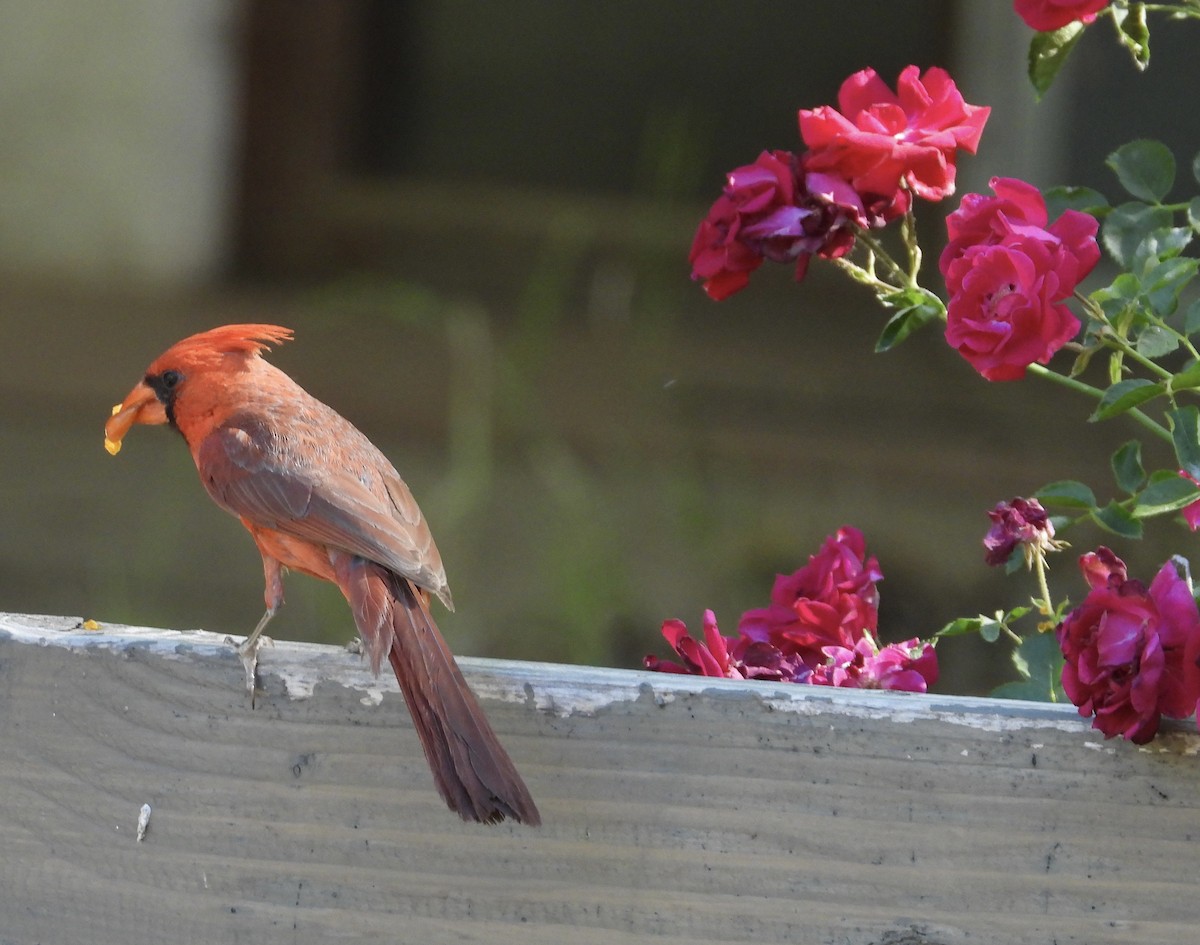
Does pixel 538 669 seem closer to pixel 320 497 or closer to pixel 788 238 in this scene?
pixel 788 238

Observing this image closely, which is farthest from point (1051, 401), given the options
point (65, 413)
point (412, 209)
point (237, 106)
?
point (65, 413)

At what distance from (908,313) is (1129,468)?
234mm

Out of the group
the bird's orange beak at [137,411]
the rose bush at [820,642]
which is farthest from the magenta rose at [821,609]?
the bird's orange beak at [137,411]

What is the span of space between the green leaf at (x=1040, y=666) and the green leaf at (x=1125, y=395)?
28 cm

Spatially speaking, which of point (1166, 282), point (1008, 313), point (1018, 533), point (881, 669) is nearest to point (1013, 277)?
point (1008, 313)

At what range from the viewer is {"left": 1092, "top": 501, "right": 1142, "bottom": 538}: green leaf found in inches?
52.4

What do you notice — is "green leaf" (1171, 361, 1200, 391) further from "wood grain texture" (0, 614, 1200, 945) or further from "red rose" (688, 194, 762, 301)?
"red rose" (688, 194, 762, 301)

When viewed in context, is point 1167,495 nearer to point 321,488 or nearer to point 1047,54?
point 1047,54

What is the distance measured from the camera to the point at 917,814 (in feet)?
4.00

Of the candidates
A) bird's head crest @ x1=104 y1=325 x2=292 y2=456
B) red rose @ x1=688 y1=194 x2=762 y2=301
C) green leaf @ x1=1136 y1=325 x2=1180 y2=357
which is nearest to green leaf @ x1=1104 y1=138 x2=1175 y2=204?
green leaf @ x1=1136 y1=325 x2=1180 y2=357

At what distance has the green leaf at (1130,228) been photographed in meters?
1.42

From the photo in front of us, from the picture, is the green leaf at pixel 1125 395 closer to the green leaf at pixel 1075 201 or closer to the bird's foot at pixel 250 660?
the green leaf at pixel 1075 201

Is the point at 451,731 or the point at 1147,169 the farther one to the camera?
the point at 1147,169

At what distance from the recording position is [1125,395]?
1.21m
